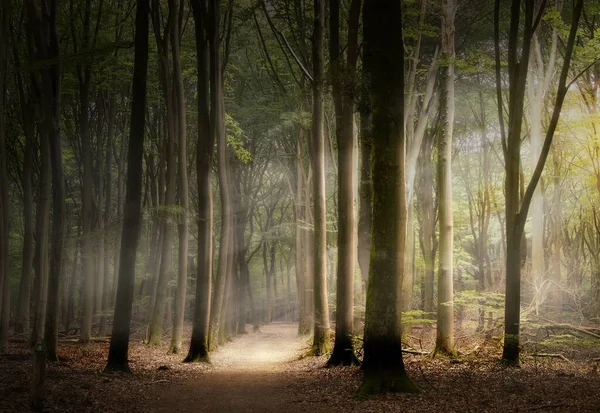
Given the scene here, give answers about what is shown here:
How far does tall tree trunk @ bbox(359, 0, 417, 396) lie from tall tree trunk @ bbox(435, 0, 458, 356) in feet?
17.6

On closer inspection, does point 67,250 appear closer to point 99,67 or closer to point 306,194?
point 99,67

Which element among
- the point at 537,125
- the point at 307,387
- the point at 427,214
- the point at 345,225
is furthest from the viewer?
the point at 427,214

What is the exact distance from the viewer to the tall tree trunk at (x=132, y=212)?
37.7 feet

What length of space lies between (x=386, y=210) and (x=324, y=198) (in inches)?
267

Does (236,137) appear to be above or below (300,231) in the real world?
above

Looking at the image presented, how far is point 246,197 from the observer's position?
92.2ft

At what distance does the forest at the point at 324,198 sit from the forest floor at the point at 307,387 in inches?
2.8

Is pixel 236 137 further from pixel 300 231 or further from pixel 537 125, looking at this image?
pixel 537 125

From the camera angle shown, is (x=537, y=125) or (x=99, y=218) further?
(x=99, y=218)

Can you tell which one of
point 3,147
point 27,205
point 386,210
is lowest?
point 386,210

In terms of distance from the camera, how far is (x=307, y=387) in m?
9.63

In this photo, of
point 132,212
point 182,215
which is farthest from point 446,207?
point 182,215

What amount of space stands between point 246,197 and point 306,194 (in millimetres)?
5166

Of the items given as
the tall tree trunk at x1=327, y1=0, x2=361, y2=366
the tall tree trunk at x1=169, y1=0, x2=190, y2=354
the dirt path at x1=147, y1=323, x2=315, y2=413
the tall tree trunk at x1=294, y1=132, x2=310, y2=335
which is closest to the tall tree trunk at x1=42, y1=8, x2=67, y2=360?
the tall tree trunk at x1=169, y1=0, x2=190, y2=354
